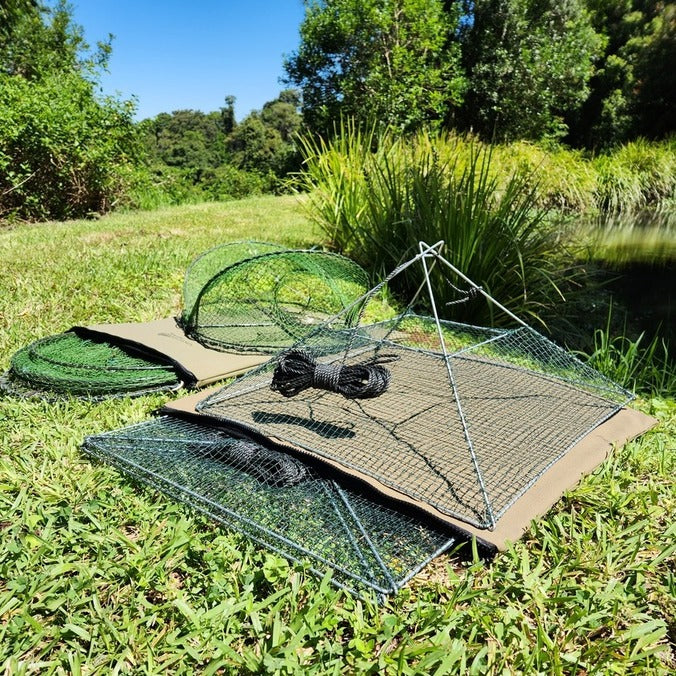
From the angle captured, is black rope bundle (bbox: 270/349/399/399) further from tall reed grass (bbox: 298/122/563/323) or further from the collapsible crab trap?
tall reed grass (bbox: 298/122/563/323)

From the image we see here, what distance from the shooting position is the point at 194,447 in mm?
1662

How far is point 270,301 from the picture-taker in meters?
3.22

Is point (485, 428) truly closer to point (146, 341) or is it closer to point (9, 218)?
point (146, 341)

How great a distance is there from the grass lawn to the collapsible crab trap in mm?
414

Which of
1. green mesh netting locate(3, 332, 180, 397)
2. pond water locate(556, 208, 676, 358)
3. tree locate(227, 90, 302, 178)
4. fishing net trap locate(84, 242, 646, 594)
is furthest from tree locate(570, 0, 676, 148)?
green mesh netting locate(3, 332, 180, 397)

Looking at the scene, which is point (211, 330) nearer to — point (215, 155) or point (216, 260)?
point (216, 260)

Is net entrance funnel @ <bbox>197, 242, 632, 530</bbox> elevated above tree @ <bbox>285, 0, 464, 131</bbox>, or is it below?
below

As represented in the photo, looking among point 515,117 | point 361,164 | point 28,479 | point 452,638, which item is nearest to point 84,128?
point 361,164

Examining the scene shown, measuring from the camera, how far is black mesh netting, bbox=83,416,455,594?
1219 millimetres

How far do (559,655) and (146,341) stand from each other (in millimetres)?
1903

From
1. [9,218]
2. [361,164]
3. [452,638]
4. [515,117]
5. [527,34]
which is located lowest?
[452,638]

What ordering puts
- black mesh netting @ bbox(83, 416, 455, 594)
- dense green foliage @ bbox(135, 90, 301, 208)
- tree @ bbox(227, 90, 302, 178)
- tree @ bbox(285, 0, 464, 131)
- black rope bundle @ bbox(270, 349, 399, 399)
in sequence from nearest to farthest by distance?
black mesh netting @ bbox(83, 416, 455, 594) < black rope bundle @ bbox(270, 349, 399, 399) < dense green foliage @ bbox(135, 90, 301, 208) < tree @ bbox(285, 0, 464, 131) < tree @ bbox(227, 90, 302, 178)

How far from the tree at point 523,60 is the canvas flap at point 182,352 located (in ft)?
46.8

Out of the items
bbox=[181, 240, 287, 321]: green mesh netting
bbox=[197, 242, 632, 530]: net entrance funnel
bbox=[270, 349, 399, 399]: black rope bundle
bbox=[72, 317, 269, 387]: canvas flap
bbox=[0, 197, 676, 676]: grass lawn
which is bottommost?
bbox=[0, 197, 676, 676]: grass lawn
